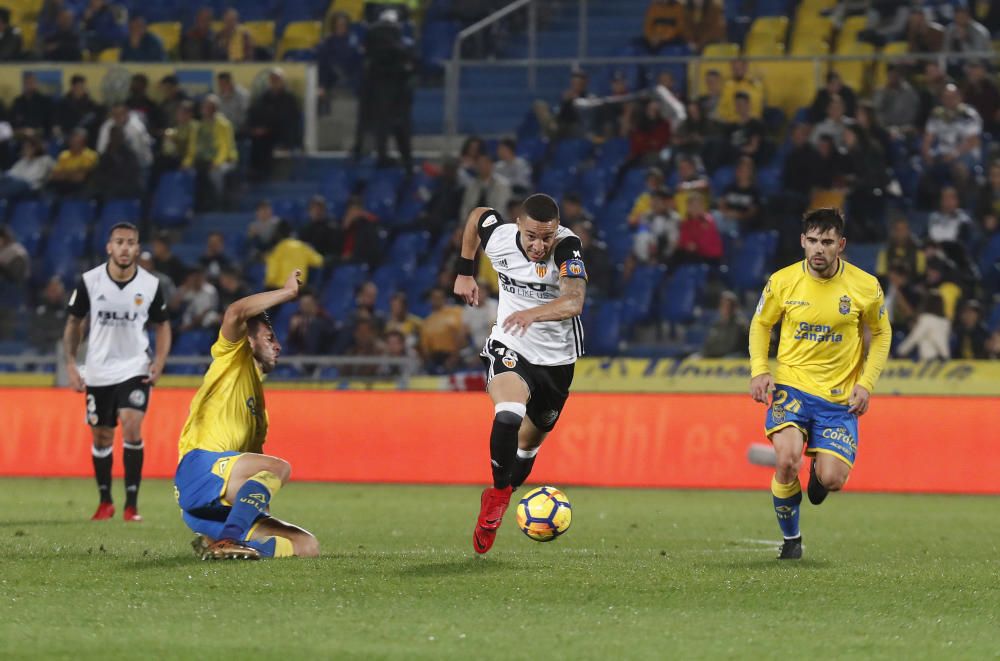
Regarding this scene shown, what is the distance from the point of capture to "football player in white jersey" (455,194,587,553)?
9.34 meters

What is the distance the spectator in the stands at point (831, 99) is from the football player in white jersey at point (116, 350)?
457 inches

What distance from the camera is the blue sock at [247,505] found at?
28.7 feet

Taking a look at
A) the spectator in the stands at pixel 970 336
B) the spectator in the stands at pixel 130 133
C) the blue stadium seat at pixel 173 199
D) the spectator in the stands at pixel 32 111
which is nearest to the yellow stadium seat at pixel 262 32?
the spectator in the stands at pixel 130 133

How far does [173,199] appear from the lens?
24.9m

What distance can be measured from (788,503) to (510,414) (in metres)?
1.81

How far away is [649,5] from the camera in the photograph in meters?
25.5

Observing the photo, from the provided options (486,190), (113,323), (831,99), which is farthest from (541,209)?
(831,99)

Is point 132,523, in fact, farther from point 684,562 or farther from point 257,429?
point 684,562

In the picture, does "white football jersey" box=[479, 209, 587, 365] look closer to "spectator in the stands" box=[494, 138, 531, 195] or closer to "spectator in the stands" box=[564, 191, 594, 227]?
"spectator in the stands" box=[564, 191, 594, 227]

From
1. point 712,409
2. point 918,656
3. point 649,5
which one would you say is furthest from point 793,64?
point 918,656

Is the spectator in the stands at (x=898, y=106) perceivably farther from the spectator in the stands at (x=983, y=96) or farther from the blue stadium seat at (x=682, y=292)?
the blue stadium seat at (x=682, y=292)

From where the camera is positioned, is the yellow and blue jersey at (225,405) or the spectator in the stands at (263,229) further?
the spectator in the stands at (263,229)

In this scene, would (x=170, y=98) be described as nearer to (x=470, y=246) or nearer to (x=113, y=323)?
(x=113, y=323)

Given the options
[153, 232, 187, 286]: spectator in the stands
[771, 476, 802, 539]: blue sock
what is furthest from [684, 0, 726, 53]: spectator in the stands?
[771, 476, 802, 539]: blue sock
